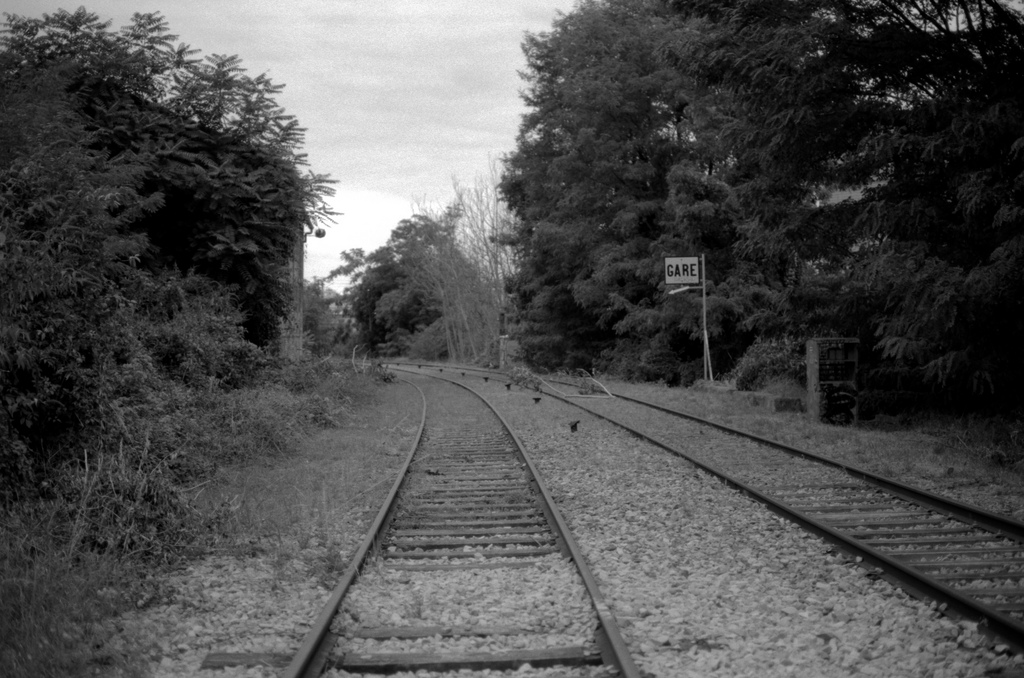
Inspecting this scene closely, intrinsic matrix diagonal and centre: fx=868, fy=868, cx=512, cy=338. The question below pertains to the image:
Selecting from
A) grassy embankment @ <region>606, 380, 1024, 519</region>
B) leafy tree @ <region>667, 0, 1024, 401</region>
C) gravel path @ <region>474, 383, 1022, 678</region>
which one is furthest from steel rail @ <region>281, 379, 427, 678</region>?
leafy tree @ <region>667, 0, 1024, 401</region>

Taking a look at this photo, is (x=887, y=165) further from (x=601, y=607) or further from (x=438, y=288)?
(x=438, y=288)

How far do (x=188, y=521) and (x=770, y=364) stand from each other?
658 inches

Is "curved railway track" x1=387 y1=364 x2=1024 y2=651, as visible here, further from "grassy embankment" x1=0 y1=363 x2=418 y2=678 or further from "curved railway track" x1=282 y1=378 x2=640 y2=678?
"grassy embankment" x1=0 y1=363 x2=418 y2=678

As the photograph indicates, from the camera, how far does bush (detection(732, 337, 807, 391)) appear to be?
20094mm

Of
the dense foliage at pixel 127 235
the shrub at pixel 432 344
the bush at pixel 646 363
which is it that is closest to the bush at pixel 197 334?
the dense foliage at pixel 127 235

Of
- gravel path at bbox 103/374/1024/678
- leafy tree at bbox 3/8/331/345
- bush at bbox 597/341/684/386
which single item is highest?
leafy tree at bbox 3/8/331/345

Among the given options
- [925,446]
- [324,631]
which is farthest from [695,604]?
[925,446]

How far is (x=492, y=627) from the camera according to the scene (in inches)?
200

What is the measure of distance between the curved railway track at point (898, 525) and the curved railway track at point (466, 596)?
205 centimetres

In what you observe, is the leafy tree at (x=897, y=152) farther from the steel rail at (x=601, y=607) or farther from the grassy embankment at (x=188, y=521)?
the grassy embankment at (x=188, y=521)

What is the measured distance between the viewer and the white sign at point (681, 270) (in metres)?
22.2

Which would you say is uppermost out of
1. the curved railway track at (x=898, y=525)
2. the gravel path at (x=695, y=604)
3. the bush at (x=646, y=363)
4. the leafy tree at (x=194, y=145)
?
the leafy tree at (x=194, y=145)

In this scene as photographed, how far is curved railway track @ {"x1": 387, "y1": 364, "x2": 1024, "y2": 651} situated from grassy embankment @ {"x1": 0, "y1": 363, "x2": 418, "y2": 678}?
3.94 m

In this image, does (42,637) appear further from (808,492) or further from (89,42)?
(89,42)
